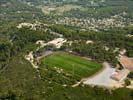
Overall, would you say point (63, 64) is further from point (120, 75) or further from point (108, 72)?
point (120, 75)

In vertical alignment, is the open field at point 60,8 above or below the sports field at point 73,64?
below

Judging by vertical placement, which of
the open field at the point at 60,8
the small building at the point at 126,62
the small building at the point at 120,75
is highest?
the small building at the point at 120,75

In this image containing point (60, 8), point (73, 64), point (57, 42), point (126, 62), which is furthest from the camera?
point (60, 8)

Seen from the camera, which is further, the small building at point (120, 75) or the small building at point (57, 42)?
the small building at point (57, 42)

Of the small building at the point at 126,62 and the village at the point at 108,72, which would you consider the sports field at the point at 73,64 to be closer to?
the village at the point at 108,72

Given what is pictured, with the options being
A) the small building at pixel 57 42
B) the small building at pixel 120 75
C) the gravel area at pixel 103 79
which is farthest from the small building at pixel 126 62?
the small building at pixel 57 42

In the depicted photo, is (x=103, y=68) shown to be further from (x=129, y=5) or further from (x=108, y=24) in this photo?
(x=129, y=5)

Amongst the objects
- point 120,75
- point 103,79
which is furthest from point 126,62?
point 103,79

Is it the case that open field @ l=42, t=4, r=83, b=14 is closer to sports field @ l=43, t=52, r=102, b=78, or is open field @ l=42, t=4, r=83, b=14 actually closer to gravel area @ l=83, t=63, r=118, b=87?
sports field @ l=43, t=52, r=102, b=78

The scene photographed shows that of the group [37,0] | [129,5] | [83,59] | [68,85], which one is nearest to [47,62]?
[83,59]
